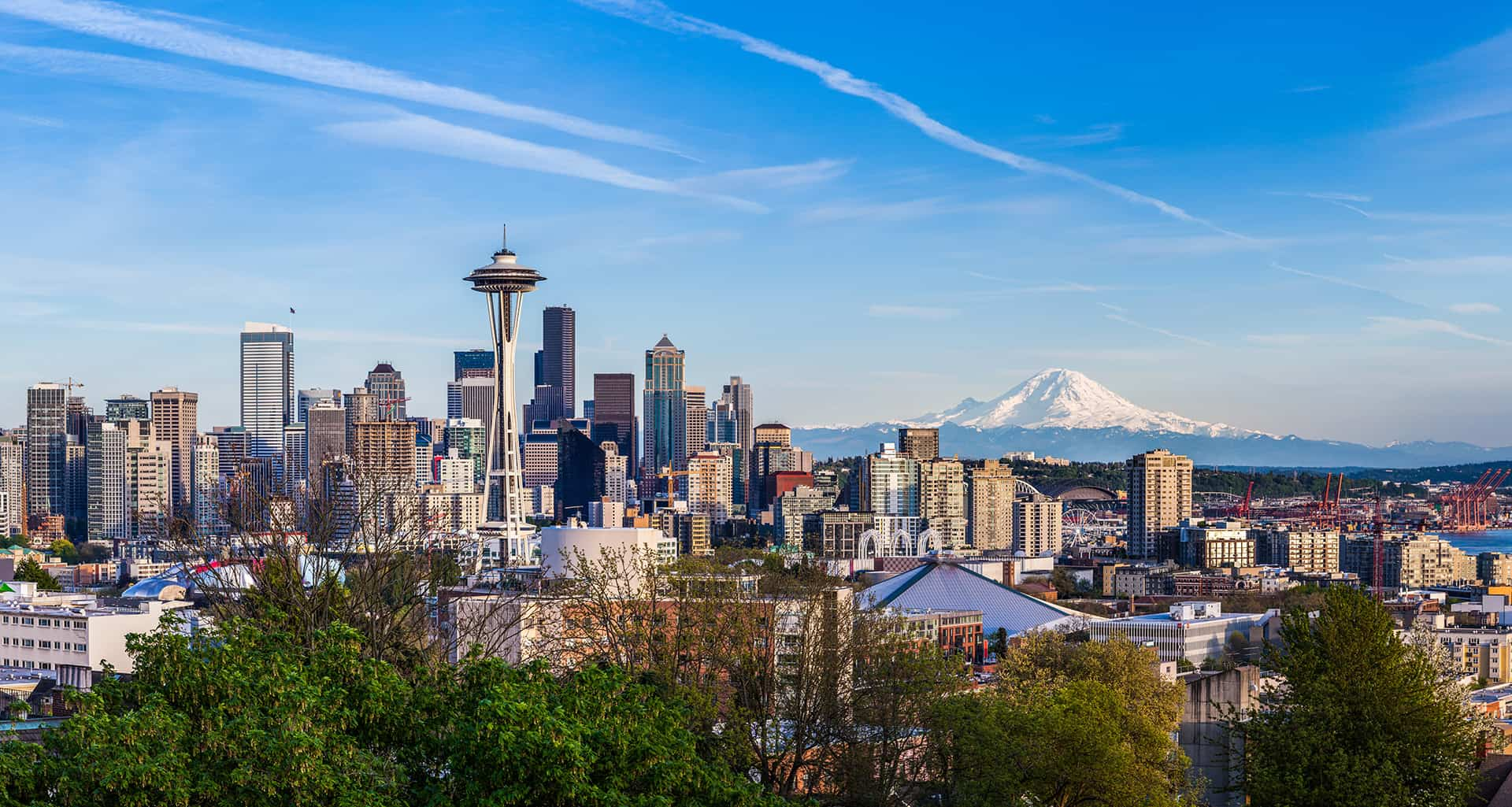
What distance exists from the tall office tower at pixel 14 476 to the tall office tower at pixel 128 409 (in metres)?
19.7

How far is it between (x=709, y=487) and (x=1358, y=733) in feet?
A: 515

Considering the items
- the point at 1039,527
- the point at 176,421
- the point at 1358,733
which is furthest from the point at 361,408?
the point at 1358,733

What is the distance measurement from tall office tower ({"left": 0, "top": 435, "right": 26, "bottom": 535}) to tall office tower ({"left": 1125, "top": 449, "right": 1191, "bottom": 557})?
94.5 metres

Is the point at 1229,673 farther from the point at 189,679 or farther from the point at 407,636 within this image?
the point at 189,679

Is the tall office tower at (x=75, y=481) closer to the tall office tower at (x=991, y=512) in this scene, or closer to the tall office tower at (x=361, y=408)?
the tall office tower at (x=361, y=408)

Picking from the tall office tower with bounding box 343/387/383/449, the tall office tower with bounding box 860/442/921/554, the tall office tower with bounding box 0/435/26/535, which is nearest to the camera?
the tall office tower with bounding box 0/435/26/535

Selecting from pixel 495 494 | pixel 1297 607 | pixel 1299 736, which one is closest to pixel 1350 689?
pixel 1299 736

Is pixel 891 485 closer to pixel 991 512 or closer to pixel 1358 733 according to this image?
pixel 991 512

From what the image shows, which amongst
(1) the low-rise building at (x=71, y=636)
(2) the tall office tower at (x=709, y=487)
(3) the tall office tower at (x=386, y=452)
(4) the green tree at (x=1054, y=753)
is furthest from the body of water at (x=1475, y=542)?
(4) the green tree at (x=1054, y=753)

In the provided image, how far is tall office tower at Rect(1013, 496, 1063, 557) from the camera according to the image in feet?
495

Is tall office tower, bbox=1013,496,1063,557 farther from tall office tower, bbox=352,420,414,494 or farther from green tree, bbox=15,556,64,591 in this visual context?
green tree, bbox=15,556,64,591

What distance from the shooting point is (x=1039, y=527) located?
152 m

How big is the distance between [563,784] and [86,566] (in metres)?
103

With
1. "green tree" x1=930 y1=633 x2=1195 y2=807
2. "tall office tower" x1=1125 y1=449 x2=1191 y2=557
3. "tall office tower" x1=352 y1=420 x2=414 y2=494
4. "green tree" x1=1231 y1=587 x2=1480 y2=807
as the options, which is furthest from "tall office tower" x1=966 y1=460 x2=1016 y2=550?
"green tree" x1=930 y1=633 x2=1195 y2=807
